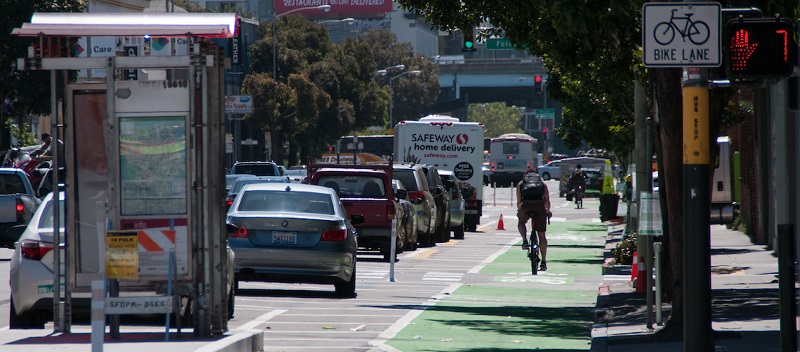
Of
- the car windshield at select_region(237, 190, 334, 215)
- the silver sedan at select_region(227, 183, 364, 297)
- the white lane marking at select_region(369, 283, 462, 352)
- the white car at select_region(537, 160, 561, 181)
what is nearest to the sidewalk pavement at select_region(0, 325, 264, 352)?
the white lane marking at select_region(369, 283, 462, 352)

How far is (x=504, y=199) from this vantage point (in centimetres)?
7138

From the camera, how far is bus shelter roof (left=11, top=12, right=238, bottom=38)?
10.7 metres

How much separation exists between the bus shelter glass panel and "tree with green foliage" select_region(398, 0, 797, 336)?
3493 mm

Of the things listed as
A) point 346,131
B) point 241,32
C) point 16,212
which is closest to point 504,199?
point 346,131

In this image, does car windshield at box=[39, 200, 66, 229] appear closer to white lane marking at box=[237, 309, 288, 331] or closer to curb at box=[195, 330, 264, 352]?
white lane marking at box=[237, 309, 288, 331]

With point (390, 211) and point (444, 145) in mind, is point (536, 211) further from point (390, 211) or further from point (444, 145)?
point (444, 145)

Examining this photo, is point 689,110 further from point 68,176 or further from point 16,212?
point 16,212

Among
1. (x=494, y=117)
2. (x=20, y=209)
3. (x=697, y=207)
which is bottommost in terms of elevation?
(x=20, y=209)

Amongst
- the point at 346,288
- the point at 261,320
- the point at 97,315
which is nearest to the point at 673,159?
the point at 261,320

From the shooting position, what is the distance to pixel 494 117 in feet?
510

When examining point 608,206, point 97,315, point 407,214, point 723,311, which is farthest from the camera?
point 608,206

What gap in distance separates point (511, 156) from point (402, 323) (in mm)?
73637

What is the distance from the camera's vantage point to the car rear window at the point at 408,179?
30.7 metres

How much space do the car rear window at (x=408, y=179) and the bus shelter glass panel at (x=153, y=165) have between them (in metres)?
19.0
